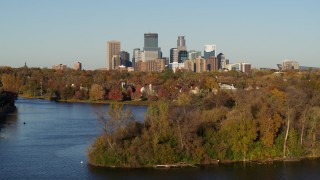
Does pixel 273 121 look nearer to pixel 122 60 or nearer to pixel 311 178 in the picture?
pixel 311 178

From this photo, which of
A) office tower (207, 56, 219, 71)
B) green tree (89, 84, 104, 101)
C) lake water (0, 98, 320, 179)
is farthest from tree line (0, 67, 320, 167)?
office tower (207, 56, 219, 71)

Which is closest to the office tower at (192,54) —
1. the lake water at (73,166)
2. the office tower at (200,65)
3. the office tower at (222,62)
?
the office tower at (222,62)

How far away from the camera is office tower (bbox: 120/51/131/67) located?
96.7m

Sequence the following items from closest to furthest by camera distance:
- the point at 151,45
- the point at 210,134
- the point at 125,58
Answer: the point at 210,134
the point at 125,58
the point at 151,45

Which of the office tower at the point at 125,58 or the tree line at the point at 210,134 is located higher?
the office tower at the point at 125,58

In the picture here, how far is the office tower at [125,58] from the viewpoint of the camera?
3807 inches

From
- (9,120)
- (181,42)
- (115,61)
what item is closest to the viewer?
(9,120)

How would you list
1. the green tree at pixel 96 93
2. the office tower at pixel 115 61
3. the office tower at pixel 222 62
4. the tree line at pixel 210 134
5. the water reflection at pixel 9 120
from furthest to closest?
the office tower at pixel 115 61, the office tower at pixel 222 62, the green tree at pixel 96 93, the water reflection at pixel 9 120, the tree line at pixel 210 134

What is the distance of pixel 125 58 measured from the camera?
100m

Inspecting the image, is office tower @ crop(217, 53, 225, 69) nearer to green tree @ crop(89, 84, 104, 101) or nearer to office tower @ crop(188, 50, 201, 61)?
office tower @ crop(188, 50, 201, 61)

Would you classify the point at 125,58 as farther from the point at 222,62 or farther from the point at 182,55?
the point at 222,62

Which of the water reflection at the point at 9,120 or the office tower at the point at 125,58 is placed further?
the office tower at the point at 125,58

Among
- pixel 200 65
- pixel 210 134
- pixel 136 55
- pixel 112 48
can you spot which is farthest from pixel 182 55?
pixel 210 134

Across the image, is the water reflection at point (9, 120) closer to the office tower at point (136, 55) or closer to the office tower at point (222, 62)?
the office tower at point (222, 62)
